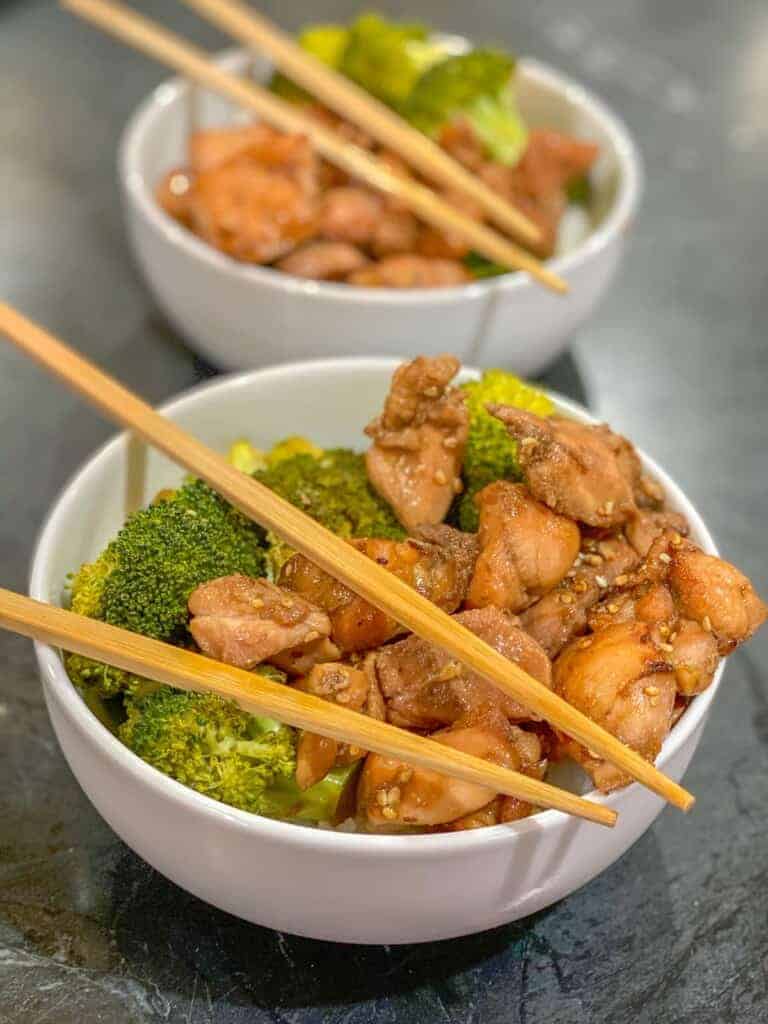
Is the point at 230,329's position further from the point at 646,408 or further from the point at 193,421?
the point at 646,408

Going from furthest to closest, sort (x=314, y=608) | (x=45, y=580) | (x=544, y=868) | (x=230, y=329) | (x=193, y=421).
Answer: (x=230, y=329)
(x=193, y=421)
(x=45, y=580)
(x=314, y=608)
(x=544, y=868)

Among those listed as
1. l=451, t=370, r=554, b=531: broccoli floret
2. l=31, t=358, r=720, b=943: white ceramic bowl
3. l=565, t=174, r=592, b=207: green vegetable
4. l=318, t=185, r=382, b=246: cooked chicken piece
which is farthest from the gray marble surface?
l=451, t=370, r=554, b=531: broccoli floret

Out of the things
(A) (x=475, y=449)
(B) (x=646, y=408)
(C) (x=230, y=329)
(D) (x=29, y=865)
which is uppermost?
(A) (x=475, y=449)

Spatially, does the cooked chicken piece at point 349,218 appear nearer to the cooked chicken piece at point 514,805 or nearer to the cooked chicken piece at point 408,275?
the cooked chicken piece at point 408,275

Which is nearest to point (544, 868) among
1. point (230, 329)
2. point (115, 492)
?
point (115, 492)

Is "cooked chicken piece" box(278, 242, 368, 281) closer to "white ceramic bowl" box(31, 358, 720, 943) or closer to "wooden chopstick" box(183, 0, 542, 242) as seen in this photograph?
"wooden chopstick" box(183, 0, 542, 242)

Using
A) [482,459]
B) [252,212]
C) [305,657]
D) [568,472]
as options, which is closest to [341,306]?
[252,212]
